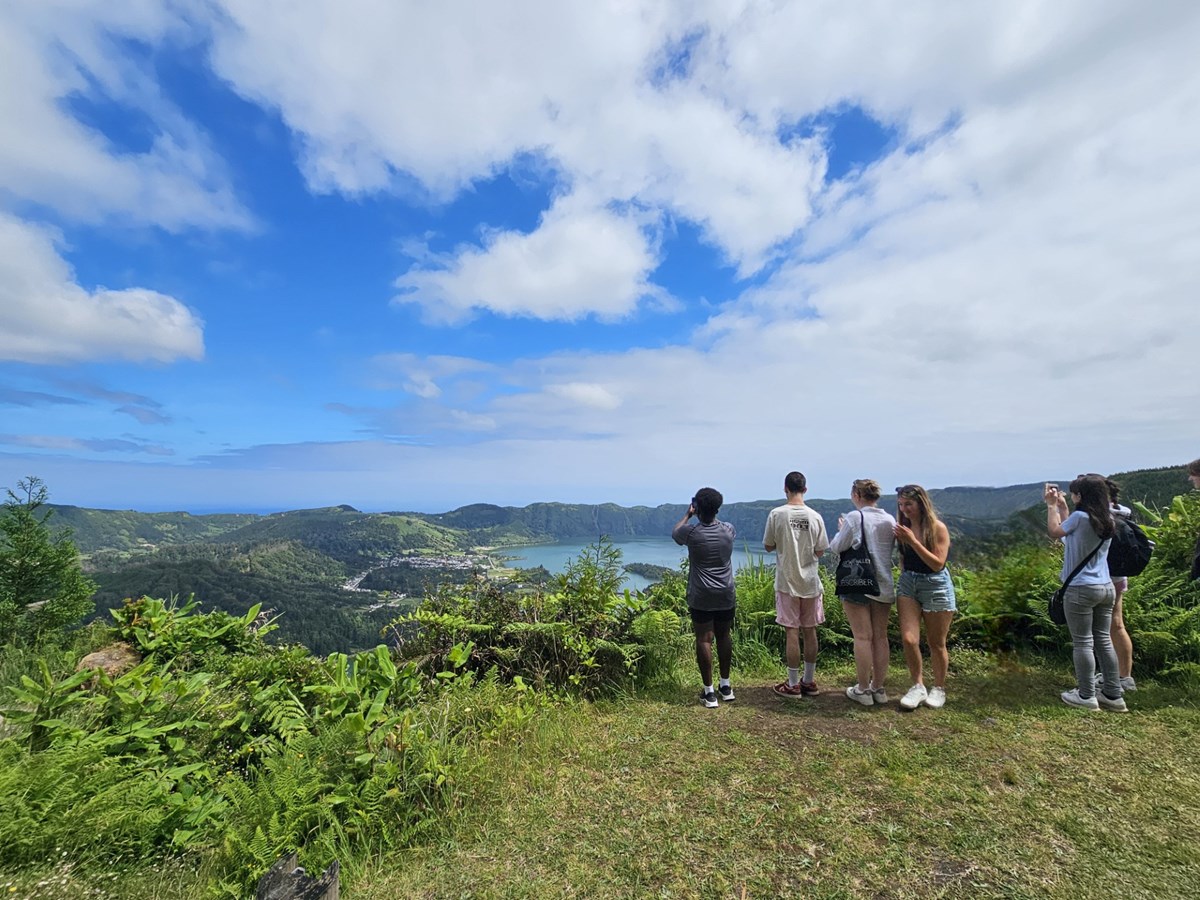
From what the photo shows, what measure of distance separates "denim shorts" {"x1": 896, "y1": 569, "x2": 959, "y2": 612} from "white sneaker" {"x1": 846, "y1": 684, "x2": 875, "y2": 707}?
3.34ft

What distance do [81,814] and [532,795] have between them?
101 inches

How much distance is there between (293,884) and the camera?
2.31m

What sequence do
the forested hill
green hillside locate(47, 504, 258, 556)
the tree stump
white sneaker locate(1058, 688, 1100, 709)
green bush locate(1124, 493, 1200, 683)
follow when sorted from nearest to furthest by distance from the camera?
1. the tree stump
2. white sneaker locate(1058, 688, 1100, 709)
3. green bush locate(1124, 493, 1200, 683)
4. the forested hill
5. green hillside locate(47, 504, 258, 556)

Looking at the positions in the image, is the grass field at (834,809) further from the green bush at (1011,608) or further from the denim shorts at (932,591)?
the green bush at (1011,608)

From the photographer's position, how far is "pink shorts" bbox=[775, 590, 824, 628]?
5438 millimetres

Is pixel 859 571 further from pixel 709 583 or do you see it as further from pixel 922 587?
pixel 709 583

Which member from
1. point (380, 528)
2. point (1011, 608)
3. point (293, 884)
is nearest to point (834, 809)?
point (293, 884)

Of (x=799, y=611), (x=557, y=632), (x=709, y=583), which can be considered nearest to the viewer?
(x=709, y=583)

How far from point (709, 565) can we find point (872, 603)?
166 cm

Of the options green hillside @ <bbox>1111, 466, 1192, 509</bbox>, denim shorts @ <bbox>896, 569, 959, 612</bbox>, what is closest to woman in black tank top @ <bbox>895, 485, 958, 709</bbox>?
denim shorts @ <bbox>896, 569, 959, 612</bbox>

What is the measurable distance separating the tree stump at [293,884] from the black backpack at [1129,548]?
6584mm

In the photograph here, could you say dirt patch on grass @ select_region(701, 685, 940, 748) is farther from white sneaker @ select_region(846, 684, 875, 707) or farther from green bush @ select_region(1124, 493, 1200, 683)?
green bush @ select_region(1124, 493, 1200, 683)

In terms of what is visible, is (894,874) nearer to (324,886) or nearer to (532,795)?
(532,795)

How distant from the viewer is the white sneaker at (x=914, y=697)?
4.85m
